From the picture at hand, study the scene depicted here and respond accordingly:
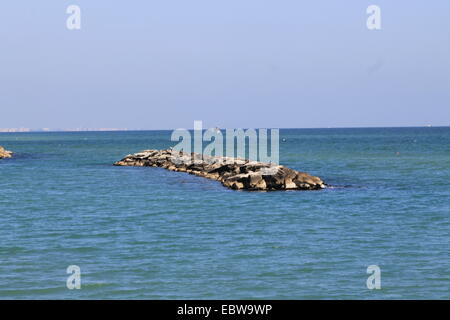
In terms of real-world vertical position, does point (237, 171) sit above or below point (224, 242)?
above

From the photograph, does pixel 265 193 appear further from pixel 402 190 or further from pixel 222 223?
pixel 222 223

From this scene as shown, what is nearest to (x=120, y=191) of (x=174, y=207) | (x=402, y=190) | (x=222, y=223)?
(x=174, y=207)

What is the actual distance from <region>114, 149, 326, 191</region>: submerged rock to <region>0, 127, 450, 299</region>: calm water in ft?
6.68

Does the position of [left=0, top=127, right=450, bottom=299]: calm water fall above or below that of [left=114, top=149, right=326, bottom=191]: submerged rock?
below

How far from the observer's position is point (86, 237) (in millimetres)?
27875

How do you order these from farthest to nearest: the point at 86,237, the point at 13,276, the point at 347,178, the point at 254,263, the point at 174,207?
the point at 347,178 < the point at 174,207 < the point at 86,237 < the point at 254,263 < the point at 13,276

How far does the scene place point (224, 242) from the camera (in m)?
26.6

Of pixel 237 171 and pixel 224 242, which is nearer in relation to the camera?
pixel 224 242

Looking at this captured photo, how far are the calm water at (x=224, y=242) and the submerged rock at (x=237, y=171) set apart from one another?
204cm

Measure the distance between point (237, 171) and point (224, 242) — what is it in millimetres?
28771

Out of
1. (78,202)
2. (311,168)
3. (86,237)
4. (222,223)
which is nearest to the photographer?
(86,237)

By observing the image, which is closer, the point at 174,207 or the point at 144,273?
the point at 144,273

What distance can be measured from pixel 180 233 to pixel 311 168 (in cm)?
4346

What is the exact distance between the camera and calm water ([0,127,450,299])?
768 inches
